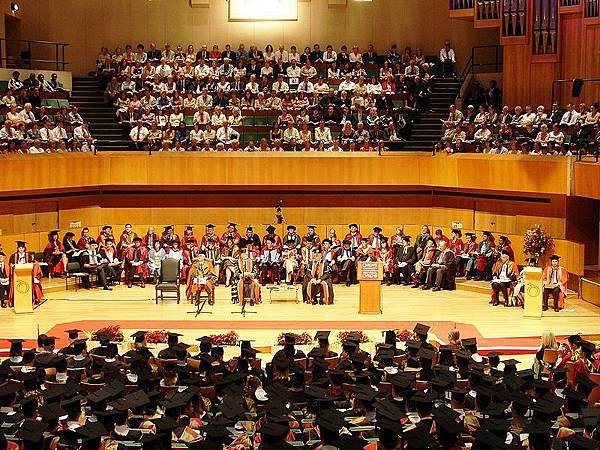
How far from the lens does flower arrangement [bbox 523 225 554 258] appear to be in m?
20.9

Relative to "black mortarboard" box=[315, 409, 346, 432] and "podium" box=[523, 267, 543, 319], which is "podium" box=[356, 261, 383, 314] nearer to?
"podium" box=[523, 267, 543, 319]

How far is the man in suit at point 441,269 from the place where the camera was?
21.5m

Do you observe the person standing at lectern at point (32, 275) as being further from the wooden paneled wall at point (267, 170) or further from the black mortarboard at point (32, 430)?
the black mortarboard at point (32, 430)

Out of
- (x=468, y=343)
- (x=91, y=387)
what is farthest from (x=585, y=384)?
(x=91, y=387)

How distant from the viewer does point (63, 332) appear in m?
17.3

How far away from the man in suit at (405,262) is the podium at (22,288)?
7731mm

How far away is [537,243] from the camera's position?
20.9 meters

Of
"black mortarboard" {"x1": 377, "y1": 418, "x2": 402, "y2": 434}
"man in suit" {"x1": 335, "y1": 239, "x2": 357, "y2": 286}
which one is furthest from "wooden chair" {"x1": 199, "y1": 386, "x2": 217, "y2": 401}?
"man in suit" {"x1": 335, "y1": 239, "x2": 357, "y2": 286}

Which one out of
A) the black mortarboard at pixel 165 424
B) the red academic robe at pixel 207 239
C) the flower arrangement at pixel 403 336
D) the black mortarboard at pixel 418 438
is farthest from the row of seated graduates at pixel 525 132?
the black mortarboard at pixel 165 424

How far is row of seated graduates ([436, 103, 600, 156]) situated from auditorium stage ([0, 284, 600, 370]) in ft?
10.0

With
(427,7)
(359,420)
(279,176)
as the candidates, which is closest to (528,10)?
(427,7)

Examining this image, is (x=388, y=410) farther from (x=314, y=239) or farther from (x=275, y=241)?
(x=314, y=239)

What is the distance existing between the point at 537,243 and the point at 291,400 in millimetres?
10677

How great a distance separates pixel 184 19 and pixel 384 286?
1036 centimetres
